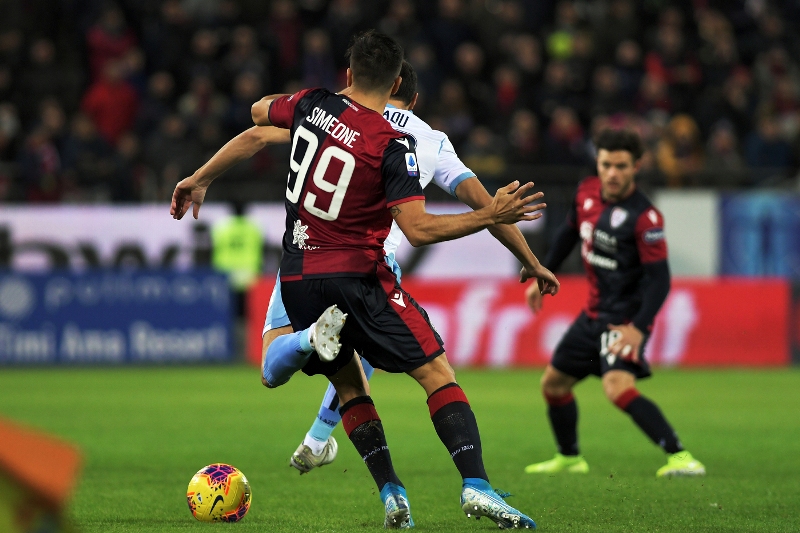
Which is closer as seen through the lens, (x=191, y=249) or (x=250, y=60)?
(x=191, y=249)

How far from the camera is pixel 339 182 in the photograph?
5305 mm

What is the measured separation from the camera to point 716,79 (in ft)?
63.5

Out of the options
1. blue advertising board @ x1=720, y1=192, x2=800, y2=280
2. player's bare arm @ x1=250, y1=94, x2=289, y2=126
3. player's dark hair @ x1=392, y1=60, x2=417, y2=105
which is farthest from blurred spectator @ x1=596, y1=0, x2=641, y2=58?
player's bare arm @ x1=250, y1=94, x2=289, y2=126

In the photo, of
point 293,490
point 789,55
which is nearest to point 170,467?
point 293,490

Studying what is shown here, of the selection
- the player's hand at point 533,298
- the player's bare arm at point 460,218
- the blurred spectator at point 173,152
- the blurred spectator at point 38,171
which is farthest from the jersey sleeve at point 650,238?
the blurred spectator at point 38,171

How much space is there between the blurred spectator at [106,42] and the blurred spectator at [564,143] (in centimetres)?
652

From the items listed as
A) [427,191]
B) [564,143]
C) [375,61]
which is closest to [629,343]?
[375,61]

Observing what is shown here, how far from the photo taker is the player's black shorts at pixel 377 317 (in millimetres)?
5355

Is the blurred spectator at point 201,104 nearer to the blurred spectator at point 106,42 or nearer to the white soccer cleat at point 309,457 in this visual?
the blurred spectator at point 106,42

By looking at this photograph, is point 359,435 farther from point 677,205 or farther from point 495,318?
point 677,205

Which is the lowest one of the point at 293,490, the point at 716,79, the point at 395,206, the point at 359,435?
the point at 293,490

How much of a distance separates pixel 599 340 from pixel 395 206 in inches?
131

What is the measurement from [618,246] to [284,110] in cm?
333

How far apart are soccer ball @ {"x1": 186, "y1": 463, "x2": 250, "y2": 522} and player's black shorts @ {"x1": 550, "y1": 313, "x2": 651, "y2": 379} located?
2928mm
